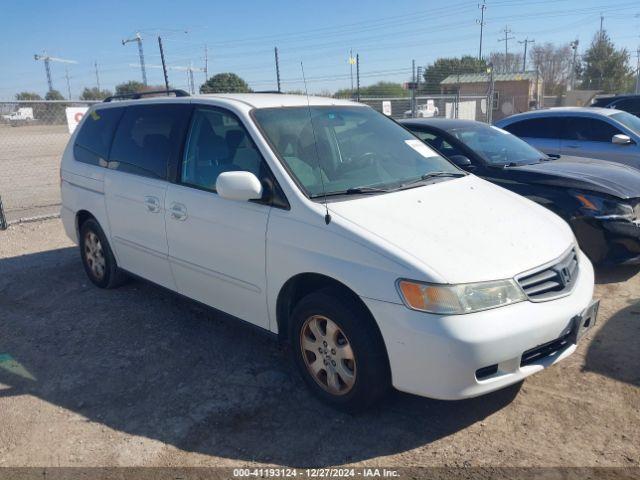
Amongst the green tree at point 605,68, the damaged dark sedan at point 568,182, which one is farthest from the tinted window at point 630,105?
the green tree at point 605,68

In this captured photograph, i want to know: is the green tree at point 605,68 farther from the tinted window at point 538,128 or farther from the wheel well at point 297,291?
the wheel well at point 297,291

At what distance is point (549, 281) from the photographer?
3.04 metres

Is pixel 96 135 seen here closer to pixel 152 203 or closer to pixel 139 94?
pixel 139 94

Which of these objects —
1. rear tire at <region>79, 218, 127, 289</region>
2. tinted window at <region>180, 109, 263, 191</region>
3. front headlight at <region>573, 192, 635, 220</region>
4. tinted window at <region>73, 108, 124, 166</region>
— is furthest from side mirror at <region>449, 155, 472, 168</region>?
rear tire at <region>79, 218, 127, 289</region>

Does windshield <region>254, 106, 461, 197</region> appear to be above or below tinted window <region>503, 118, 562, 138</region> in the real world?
above

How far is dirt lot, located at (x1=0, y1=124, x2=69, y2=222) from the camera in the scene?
10.5m

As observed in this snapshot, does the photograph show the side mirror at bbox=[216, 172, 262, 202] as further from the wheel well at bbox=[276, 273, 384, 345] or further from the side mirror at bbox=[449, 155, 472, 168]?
the side mirror at bbox=[449, 155, 472, 168]

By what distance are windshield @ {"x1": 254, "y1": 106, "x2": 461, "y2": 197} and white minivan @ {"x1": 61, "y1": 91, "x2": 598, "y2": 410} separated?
0.04 ft

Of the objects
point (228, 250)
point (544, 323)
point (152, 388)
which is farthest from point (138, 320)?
point (544, 323)

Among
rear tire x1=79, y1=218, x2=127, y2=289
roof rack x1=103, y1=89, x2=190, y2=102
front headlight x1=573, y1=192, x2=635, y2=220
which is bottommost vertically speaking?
rear tire x1=79, y1=218, x2=127, y2=289

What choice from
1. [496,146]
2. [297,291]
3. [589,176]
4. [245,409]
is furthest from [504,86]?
[245,409]

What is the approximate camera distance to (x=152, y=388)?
3.69 metres

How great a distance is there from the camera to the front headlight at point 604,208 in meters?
5.18

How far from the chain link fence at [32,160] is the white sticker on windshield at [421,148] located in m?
6.74
